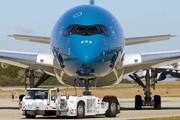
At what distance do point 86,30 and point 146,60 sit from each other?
652 centimetres

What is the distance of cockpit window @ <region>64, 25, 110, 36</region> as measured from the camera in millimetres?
15524

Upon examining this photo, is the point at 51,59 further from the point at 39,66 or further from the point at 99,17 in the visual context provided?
the point at 99,17

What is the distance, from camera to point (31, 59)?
20.9 m

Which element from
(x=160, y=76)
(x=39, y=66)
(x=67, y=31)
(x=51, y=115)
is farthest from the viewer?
(x=160, y=76)

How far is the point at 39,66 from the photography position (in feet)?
70.8

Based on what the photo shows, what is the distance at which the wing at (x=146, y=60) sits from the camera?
2045cm

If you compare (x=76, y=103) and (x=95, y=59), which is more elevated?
(x=95, y=59)

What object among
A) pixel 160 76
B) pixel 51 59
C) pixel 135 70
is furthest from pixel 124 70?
pixel 160 76

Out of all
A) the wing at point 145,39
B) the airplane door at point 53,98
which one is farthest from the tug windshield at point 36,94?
the wing at point 145,39

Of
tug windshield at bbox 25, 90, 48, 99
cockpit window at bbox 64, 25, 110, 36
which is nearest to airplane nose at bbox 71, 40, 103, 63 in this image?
cockpit window at bbox 64, 25, 110, 36

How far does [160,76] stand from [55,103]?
284ft

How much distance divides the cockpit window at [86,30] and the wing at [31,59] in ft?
15.3

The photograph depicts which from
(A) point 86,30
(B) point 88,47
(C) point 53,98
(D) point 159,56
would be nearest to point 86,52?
(B) point 88,47

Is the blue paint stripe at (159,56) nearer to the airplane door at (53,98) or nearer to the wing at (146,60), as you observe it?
the wing at (146,60)
